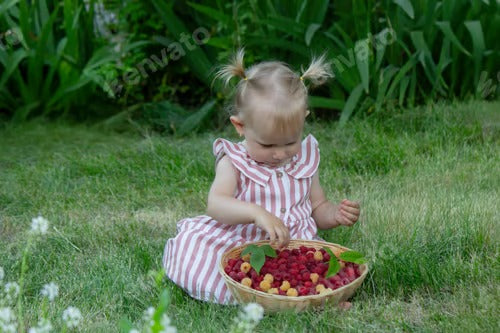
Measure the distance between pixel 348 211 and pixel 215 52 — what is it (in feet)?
7.96

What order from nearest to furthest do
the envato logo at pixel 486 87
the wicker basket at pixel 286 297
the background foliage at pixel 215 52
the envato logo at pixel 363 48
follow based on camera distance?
the wicker basket at pixel 286 297
the envato logo at pixel 363 48
the background foliage at pixel 215 52
the envato logo at pixel 486 87

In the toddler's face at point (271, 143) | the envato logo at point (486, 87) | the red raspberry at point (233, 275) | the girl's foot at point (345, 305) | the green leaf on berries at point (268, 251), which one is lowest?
the envato logo at point (486, 87)

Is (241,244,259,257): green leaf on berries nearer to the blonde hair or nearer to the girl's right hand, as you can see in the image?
the girl's right hand

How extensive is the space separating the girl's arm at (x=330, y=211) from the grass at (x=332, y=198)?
0.13 metres

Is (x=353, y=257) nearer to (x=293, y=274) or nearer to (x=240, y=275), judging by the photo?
(x=293, y=274)

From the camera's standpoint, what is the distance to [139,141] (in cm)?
427

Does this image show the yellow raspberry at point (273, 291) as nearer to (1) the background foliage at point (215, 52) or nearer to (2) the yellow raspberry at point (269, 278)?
(2) the yellow raspberry at point (269, 278)

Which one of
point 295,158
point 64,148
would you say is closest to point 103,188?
point 64,148

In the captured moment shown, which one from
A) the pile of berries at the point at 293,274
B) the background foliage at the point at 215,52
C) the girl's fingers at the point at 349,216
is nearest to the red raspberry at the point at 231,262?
the pile of berries at the point at 293,274

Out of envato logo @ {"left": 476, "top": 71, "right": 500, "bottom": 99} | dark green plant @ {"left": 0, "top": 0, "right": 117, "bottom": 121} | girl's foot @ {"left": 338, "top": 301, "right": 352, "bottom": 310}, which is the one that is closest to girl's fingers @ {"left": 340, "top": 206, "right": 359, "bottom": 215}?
girl's foot @ {"left": 338, "top": 301, "right": 352, "bottom": 310}

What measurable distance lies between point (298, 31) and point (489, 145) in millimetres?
1111

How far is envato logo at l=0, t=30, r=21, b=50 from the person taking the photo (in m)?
4.44

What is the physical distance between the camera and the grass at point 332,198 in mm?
2123

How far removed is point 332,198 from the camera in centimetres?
315
